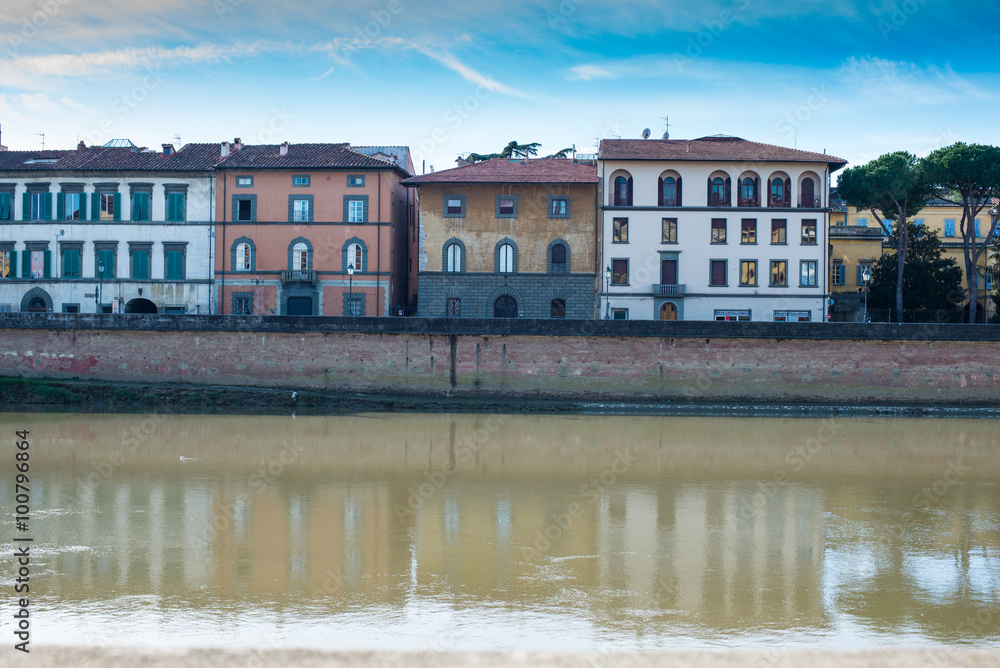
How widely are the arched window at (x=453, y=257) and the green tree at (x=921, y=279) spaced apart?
2028 centimetres

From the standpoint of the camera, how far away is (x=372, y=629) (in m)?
10.2

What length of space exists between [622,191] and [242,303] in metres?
16.7

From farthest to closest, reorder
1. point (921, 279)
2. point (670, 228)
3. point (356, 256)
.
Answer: point (921, 279) < point (356, 256) < point (670, 228)

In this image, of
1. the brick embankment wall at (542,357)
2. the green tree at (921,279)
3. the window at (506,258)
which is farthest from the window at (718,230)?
the green tree at (921,279)

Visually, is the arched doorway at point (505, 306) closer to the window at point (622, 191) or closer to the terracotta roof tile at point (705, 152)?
the window at point (622, 191)

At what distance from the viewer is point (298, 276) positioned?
131 feet

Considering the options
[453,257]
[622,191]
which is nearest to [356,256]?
[453,257]

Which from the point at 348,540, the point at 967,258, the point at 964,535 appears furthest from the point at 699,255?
the point at 348,540

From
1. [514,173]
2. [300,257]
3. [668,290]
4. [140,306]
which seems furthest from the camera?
[140,306]

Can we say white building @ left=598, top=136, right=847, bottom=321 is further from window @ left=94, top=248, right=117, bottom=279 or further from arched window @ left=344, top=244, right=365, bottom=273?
window @ left=94, top=248, right=117, bottom=279

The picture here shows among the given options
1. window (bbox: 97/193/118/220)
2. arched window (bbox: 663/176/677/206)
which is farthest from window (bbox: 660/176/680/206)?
Answer: window (bbox: 97/193/118/220)

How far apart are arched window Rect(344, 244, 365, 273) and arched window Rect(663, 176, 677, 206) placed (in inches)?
505

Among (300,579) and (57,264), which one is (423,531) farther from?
(57,264)

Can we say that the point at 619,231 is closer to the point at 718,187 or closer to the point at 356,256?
the point at 718,187
